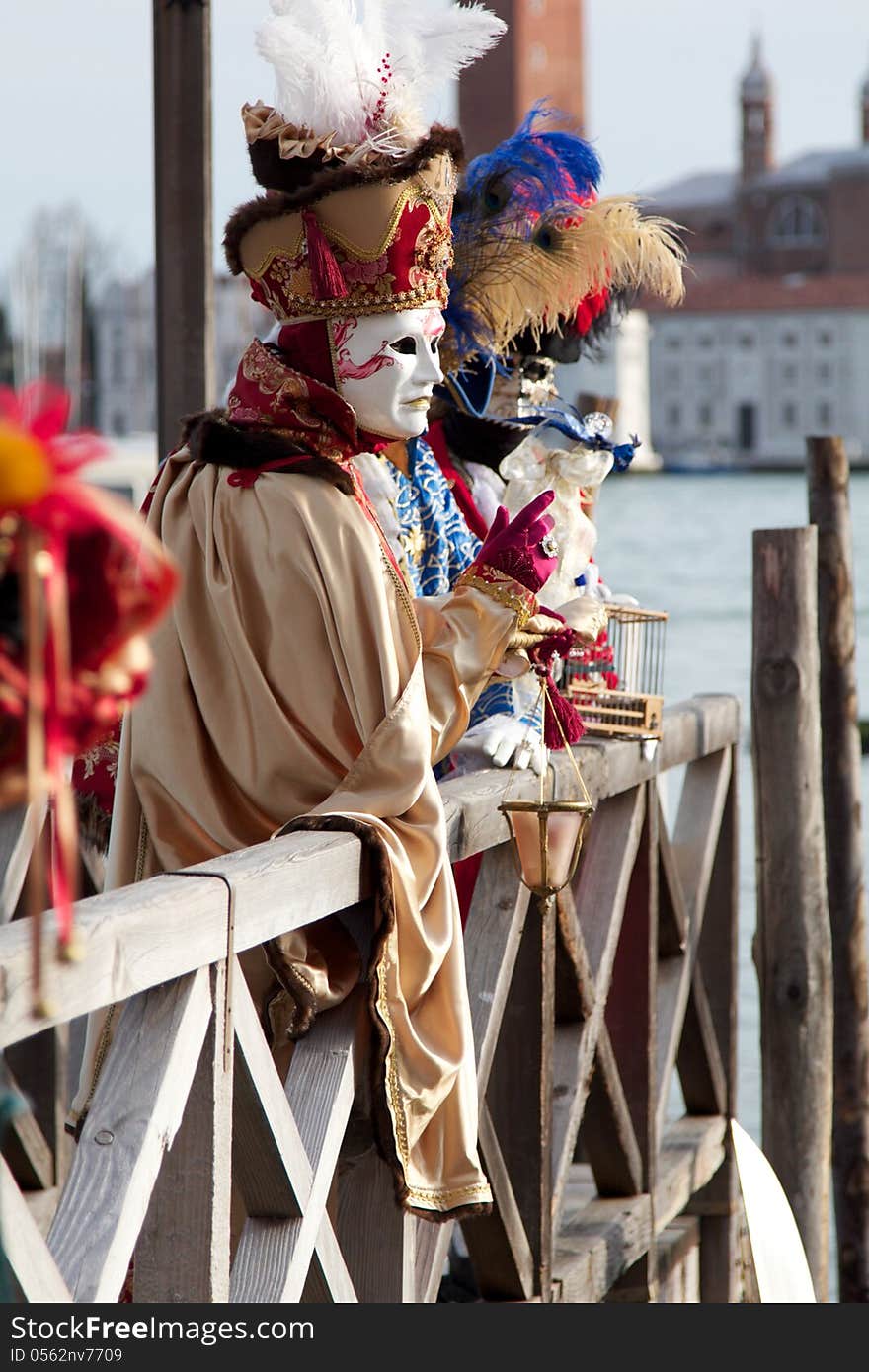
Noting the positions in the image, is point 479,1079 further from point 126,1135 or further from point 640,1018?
point 640,1018

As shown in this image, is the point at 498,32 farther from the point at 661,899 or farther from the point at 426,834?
the point at 661,899

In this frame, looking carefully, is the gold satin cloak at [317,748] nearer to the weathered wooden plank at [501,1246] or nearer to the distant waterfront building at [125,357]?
the weathered wooden plank at [501,1246]

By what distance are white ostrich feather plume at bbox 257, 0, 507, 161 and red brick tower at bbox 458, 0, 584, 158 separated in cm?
5311

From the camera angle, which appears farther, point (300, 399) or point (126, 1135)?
point (300, 399)

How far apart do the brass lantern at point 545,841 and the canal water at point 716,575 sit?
131cm

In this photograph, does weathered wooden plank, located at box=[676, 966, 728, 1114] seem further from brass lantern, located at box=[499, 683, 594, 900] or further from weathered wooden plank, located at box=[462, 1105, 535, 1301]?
brass lantern, located at box=[499, 683, 594, 900]

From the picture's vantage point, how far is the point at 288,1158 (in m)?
2.06

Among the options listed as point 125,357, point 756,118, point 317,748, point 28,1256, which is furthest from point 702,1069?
point 756,118

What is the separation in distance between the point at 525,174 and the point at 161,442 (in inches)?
39.8

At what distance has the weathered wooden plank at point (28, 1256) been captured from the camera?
59.8 inches

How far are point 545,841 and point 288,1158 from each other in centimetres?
63

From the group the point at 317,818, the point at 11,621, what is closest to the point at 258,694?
the point at 317,818

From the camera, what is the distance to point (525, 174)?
327 centimetres

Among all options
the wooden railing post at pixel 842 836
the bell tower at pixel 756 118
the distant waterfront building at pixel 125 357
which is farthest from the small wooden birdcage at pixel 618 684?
the bell tower at pixel 756 118
